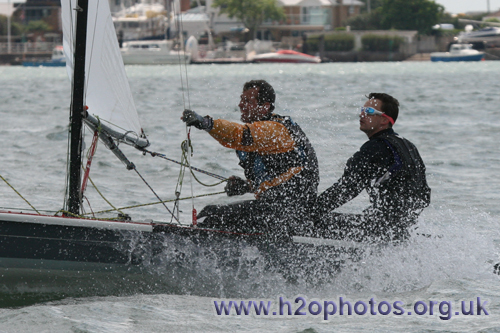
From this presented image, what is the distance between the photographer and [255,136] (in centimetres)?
461

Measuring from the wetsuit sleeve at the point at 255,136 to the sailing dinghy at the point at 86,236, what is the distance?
Answer: 583mm

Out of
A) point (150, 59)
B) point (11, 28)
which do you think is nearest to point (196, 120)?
point (150, 59)

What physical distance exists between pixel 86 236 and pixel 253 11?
78.6 metres

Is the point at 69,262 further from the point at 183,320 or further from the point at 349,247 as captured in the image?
the point at 349,247

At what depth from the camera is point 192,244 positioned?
15.9 feet

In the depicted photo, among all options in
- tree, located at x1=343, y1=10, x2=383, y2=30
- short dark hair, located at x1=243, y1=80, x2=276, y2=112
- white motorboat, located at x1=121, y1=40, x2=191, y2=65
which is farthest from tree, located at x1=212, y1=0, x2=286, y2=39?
short dark hair, located at x1=243, y1=80, x2=276, y2=112

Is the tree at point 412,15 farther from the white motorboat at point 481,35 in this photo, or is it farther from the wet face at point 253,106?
the wet face at point 253,106

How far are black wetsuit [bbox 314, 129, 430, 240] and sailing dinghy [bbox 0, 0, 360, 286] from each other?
0.16m

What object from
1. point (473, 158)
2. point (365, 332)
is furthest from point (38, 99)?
point (365, 332)

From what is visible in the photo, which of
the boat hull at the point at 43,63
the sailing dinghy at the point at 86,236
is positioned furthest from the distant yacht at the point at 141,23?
the sailing dinghy at the point at 86,236

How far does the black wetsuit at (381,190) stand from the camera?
4.67 meters

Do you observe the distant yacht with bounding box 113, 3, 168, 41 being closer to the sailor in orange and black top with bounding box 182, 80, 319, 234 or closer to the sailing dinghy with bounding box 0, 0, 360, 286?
the sailing dinghy with bounding box 0, 0, 360, 286

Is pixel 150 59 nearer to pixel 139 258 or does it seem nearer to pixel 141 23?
pixel 141 23

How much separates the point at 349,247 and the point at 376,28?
3250 inches
